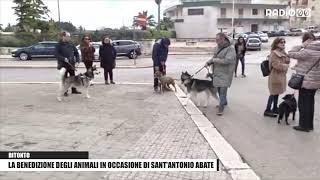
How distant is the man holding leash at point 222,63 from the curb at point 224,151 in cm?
78

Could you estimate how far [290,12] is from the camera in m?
110

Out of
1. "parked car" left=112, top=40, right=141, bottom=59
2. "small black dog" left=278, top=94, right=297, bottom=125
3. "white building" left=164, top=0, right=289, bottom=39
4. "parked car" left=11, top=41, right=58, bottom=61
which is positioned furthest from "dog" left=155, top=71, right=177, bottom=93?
"white building" left=164, top=0, right=289, bottom=39

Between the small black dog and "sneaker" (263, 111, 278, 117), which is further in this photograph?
"sneaker" (263, 111, 278, 117)

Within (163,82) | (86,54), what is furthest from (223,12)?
(163,82)

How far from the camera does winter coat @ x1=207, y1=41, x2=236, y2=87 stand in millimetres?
10328

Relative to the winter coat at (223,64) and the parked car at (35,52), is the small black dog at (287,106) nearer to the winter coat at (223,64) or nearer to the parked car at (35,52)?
the winter coat at (223,64)

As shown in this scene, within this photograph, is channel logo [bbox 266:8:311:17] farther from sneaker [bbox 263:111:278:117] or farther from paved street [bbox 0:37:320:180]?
sneaker [bbox 263:111:278:117]

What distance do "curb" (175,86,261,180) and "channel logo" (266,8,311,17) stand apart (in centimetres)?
9607

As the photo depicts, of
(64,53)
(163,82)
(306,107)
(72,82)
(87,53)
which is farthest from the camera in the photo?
(87,53)

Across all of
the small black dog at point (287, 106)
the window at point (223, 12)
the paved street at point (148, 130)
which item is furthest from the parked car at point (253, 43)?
the window at point (223, 12)

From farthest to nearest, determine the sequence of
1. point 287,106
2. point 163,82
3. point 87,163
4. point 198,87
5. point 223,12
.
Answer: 1. point 223,12
2. point 163,82
3. point 198,87
4. point 287,106
5. point 87,163

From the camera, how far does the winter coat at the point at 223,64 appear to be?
33.9ft

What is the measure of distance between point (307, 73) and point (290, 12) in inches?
4208

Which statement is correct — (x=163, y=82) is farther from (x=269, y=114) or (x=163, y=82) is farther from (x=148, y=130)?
(x=148, y=130)
